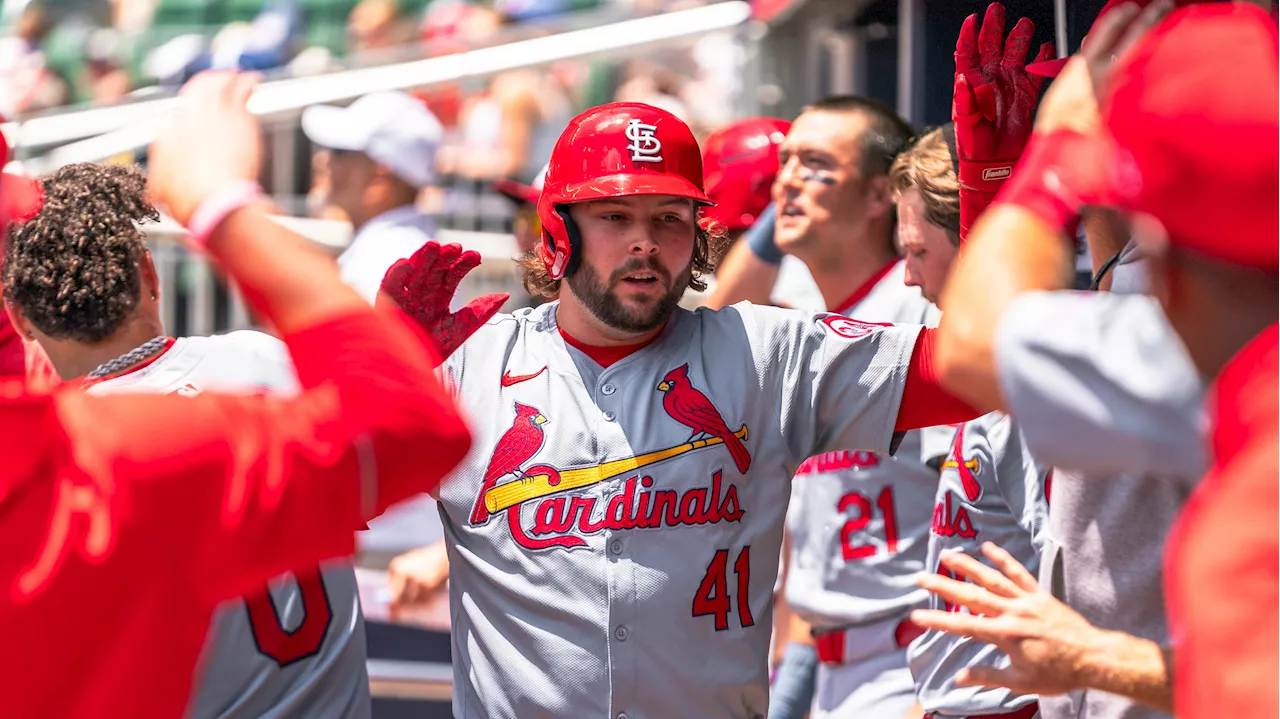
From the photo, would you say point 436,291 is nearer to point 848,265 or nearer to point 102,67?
point 848,265

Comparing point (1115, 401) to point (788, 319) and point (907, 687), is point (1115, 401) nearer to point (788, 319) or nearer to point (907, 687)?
point (788, 319)

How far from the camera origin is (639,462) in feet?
9.37

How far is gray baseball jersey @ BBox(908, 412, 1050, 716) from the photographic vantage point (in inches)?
124

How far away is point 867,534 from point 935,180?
3.33ft

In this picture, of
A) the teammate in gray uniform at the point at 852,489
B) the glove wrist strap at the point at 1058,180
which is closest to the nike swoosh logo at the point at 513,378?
the teammate in gray uniform at the point at 852,489

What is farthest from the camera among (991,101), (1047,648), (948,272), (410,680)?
(410,680)

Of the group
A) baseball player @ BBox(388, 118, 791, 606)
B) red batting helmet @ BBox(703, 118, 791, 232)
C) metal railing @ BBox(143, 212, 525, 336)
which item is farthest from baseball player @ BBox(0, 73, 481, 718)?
metal railing @ BBox(143, 212, 525, 336)

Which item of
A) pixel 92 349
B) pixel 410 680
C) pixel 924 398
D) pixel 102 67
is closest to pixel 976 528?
pixel 924 398

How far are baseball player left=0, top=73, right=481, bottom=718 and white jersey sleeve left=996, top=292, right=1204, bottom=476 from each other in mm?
590

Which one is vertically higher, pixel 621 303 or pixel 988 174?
pixel 988 174

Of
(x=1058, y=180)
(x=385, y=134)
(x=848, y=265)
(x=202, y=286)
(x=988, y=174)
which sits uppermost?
(x=1058, y=180)

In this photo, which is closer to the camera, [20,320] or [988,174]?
[988,174]

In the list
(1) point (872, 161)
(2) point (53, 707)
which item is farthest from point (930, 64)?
(2) point (53, 707)

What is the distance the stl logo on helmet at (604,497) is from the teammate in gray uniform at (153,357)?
0.47 m
